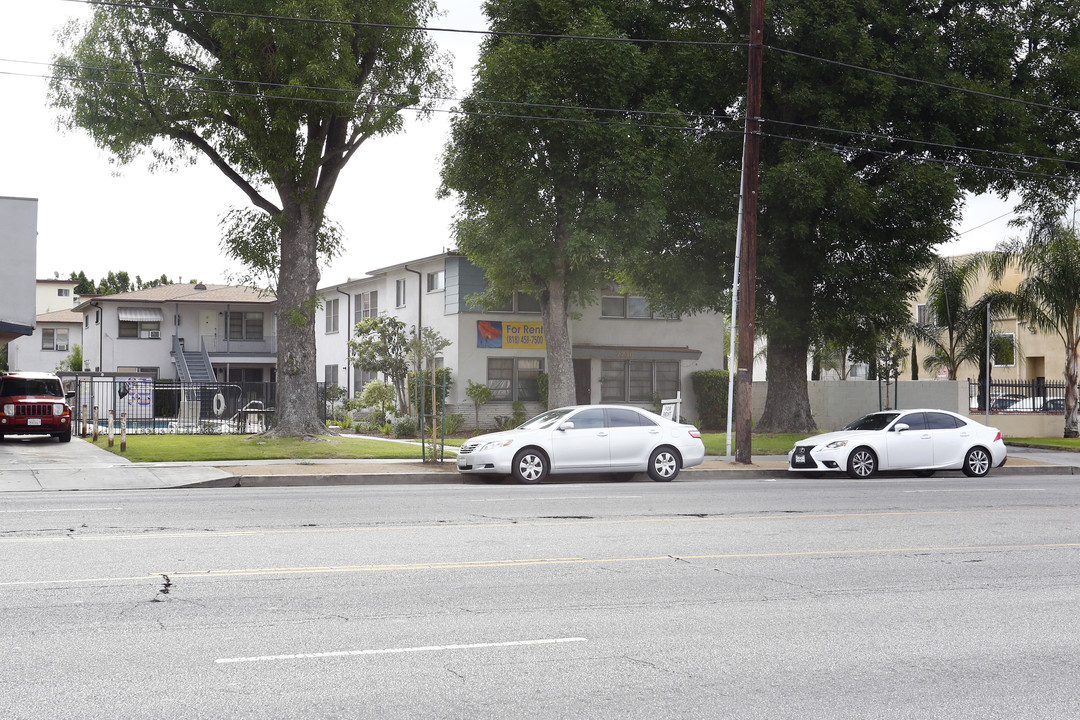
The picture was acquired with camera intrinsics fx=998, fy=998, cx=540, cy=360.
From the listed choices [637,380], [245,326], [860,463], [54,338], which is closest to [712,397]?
[637,380]

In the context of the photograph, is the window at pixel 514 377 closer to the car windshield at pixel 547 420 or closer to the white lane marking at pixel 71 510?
the car windshield at pixel 547 420

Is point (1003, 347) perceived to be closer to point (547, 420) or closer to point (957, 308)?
point (957, 308)

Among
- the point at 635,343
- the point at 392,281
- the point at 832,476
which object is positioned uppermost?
the point at 392,281

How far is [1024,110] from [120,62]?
77.6ft

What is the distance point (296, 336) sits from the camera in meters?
25.4

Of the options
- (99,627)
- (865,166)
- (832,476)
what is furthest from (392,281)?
(99,627)

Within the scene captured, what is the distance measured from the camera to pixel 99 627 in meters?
6.76

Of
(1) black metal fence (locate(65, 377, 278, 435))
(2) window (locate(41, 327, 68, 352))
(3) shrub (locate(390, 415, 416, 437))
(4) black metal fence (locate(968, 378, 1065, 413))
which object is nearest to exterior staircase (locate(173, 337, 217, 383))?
(1) black metal fence (locate(65, 377, 278, 435))

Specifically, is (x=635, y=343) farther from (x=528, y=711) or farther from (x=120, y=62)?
(x=528, y=711)

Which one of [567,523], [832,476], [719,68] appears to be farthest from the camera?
[719,68]

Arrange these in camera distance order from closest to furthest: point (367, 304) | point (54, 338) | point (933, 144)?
point (933, 144)
point (367, 304)
point (54, 338)

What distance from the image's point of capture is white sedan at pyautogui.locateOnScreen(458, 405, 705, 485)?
18359 mm

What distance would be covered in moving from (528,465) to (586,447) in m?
1.15

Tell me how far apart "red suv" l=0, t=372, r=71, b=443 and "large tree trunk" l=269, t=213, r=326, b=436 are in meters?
6.39
